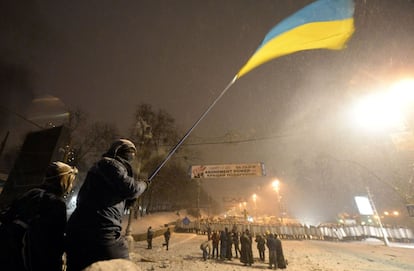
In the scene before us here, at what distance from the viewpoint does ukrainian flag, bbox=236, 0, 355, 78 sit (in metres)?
5.25

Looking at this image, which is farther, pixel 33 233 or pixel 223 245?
pixel 223 245

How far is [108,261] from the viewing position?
1.76 m

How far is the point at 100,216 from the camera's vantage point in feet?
6.20

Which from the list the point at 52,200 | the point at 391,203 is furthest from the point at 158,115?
the point at 391,203

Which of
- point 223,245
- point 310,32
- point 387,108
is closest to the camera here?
point 310,32

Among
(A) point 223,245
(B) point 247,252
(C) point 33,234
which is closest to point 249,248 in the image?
(B) point 247,252

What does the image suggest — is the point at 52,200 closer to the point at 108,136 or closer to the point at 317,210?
the point at 108,136

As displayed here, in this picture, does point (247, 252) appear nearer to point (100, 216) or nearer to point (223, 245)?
point (223, 245)

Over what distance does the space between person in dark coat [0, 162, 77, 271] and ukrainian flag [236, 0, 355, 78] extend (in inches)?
170

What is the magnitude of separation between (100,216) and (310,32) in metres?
7.18

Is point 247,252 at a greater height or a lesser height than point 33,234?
lesser

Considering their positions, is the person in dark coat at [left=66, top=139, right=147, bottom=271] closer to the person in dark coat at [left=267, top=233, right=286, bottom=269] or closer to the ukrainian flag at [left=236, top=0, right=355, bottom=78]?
the ukrainian flag at [left=236, top=0, right=355, bottom=78]

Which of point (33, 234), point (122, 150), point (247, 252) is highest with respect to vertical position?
point (122, 150)

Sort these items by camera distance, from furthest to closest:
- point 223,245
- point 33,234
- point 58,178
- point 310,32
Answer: point 223,245, point 310,32, point 58,178, point 33,234
